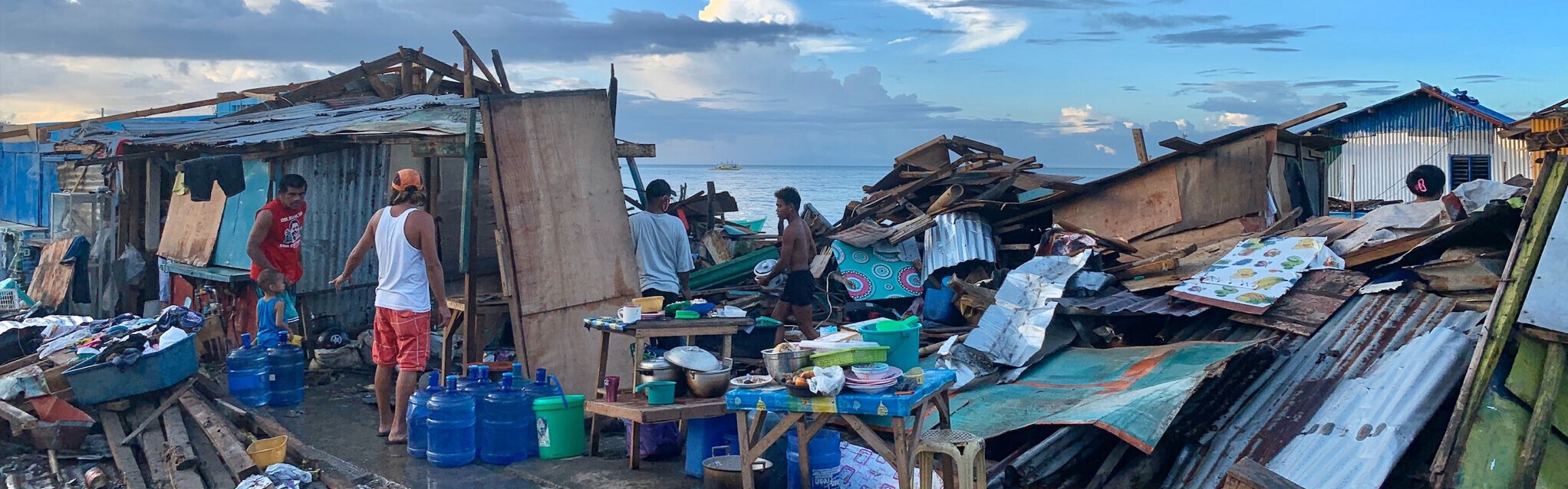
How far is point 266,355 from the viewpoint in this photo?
328 inches

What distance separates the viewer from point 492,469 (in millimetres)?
6324

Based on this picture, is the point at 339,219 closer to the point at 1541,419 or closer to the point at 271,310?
the point at 271,310

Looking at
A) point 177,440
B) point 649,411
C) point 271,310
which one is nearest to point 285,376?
point 271,310

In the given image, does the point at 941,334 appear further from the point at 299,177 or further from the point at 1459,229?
the point at 299,177

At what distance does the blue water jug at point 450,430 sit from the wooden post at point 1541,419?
5.57 meters

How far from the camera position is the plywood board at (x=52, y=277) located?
12938mm

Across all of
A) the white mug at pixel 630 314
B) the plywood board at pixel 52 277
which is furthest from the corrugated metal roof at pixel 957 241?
the plywood board at pixel 52 277

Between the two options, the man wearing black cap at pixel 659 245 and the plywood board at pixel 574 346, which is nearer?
the plywood board at pixel 574 346

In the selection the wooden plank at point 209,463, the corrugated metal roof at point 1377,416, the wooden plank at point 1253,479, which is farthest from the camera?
the wooden plank at point 209,463

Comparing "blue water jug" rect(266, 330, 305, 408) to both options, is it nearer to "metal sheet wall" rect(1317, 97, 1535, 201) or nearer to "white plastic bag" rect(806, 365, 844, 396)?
"white plastic bag" rect(806, 365, 844, 396)

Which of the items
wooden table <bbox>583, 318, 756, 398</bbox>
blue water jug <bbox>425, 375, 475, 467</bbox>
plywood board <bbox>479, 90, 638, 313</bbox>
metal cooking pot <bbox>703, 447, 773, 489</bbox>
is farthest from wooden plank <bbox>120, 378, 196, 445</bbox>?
metal cooking pot <bbox>703, 447, 773, 489</bbox>

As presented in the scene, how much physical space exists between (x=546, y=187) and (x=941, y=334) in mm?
4405

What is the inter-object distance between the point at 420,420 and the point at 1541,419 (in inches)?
243

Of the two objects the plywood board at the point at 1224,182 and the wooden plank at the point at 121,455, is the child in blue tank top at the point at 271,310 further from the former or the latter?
the plywood board at the point at 1224,182
